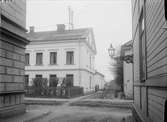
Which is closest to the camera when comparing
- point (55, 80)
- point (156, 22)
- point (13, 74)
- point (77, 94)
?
point (156, 22)

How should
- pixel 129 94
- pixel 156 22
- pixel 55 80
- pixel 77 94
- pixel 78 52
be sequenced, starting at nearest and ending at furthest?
pixel 156 22, pixel 129 94, pixel 55 80, pixel 77 94, pixel 78 52

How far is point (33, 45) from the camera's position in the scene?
89.5 ft

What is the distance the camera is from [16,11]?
28.5 ft

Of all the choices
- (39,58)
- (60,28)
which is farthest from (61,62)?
(60,28)

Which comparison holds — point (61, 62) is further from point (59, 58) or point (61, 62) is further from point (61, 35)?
point (61, 35)

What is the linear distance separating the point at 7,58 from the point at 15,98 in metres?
1.80

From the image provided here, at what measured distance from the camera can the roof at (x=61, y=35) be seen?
86.7ft

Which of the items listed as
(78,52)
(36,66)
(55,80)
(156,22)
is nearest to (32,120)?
(156,22)

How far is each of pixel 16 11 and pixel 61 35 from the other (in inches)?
776

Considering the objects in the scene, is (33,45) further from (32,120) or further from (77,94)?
(32,120)

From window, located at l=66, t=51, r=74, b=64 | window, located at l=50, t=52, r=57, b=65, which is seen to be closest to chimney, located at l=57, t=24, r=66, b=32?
window, located at l=50, t=52, r=57, b=65

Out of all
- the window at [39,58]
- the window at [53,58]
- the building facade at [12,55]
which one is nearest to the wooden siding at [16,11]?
the building facade at [12,55]

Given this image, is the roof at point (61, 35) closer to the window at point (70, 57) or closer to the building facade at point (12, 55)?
the window at point (70, 57)

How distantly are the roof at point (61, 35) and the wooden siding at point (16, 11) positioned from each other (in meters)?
16.3
